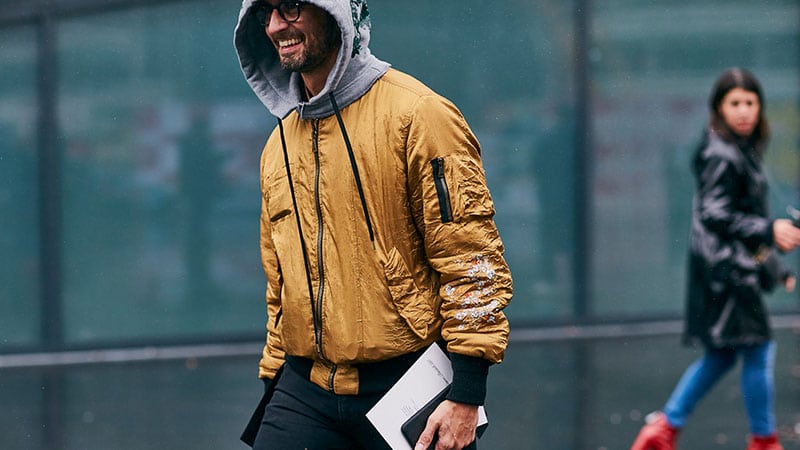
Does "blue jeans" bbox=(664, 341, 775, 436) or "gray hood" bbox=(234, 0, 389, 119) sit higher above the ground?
"gray hood" bbox=(234, 0, 389, 119)

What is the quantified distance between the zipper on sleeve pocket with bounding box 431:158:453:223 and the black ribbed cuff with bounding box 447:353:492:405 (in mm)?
323

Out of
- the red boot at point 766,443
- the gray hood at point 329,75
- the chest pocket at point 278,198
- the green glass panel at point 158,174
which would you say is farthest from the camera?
the green glass panel at point 158,174

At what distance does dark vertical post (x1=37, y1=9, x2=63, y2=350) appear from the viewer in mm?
9469

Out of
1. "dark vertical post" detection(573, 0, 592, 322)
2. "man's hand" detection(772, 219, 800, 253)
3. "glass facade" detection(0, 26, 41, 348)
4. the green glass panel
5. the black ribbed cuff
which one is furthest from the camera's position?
"dark vertical post" detection(573, 0, 592, 322)

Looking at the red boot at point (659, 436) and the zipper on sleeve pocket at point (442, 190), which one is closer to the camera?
the zipper on sleeve pocket at point (442, 190)

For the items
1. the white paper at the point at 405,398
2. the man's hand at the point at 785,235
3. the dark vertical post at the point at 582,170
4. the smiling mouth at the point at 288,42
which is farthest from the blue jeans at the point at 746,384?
the dark vertical post at the point at 582,170

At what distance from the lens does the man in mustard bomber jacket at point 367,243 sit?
3162mm

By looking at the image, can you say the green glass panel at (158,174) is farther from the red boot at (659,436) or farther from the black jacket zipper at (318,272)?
the black jacket zipper at (318,272)

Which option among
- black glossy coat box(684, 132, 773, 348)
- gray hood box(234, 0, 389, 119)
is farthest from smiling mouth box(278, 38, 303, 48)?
black glossy coat box(684, 132, 773, 348)

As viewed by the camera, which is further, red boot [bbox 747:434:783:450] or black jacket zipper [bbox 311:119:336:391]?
red boot [bbox 747:434:783:450]

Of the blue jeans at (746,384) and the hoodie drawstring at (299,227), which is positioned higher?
the hoodie drawstring at (299,227)

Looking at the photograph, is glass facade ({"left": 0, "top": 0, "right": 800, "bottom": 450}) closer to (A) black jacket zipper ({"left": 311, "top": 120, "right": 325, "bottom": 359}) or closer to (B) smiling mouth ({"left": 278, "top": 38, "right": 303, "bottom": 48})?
(A) black jacket zipper ({"left": 311, "top": 120, "right": 325, "bottom": 359})

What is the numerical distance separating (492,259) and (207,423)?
4276 millimetres

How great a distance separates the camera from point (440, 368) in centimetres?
321
